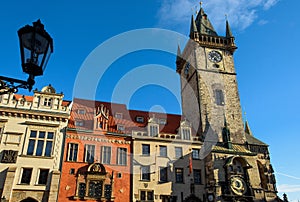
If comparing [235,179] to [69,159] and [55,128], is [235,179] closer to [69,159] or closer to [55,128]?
[69,159]

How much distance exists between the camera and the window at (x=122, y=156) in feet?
95.5

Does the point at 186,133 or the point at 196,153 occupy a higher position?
the point at 186,133

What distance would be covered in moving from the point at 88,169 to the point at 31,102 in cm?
953

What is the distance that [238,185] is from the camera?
1196 inches

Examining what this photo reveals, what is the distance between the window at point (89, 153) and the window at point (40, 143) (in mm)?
3544

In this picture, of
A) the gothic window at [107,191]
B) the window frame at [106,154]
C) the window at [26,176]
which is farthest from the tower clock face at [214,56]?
the window at [26,176]

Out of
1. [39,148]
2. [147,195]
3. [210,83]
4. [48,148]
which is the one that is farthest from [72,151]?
[210,83]

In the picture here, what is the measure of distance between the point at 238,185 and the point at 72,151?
745 inches

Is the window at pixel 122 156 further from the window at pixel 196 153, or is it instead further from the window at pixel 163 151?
the window at pixel 196 153

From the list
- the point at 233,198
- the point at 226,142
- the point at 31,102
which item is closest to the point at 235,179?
the point at 233,198

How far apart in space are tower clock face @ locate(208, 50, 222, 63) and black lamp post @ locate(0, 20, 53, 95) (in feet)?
123

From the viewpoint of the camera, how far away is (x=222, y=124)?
36.8m

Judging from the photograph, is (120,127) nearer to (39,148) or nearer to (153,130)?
(153,130)

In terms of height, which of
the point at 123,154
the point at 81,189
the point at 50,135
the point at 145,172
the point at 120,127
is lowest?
the point at 81,189
